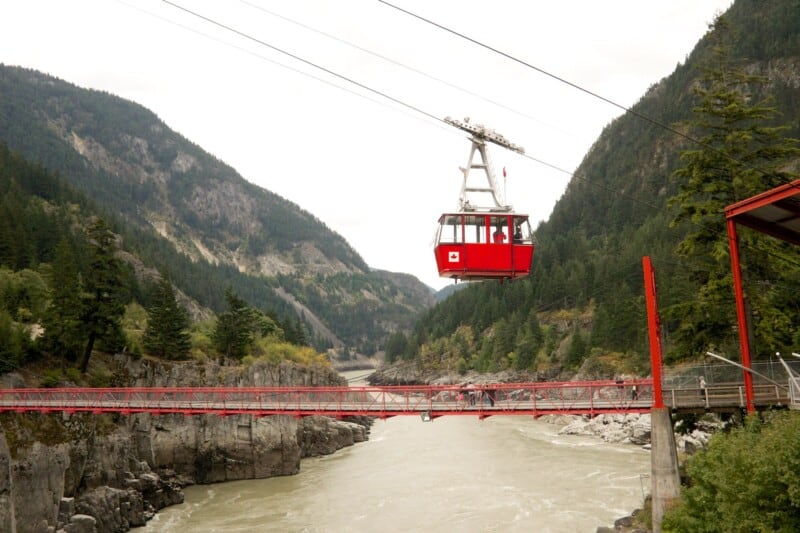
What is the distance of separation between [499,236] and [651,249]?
8727cm

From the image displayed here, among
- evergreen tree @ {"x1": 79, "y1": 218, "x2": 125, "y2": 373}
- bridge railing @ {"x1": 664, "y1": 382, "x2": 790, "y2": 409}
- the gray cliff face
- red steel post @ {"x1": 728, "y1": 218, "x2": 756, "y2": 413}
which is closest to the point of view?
red steel post @ {"x1": 728, "y1": 218, "x2": 756, "y2": 413}

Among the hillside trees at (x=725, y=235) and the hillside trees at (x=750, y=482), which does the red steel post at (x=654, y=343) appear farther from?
the hillside trees at (x=750, y=482)

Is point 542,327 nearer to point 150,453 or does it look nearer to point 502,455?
point 502,455

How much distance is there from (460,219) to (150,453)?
30620 millimetres

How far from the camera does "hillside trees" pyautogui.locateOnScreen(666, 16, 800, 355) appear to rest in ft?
74.1

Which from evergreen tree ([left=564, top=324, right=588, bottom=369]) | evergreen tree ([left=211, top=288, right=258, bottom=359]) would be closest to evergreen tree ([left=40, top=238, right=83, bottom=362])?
evergreen tree ([left=211, top=288, right=258, bottom=359])

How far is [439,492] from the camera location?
3916 centimetres

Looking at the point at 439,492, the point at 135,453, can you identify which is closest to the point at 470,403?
the point at 439,492

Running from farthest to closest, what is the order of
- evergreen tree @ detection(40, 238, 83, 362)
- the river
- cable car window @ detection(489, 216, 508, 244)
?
evergreen tree @ detection(40, 238, 83, 362)
the river
cable car window @ detection(489, 216, 508, 244)

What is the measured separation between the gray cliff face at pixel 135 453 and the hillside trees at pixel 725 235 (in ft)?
93.3

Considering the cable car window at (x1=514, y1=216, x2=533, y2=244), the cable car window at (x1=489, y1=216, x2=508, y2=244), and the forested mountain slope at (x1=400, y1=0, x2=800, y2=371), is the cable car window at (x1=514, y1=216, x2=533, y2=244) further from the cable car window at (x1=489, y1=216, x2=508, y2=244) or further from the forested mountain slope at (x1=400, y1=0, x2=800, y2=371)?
the forested mountain slope at (x1=400, y1=0, x2=800, y2=371)

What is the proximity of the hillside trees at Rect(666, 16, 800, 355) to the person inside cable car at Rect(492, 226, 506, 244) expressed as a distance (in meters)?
6.63

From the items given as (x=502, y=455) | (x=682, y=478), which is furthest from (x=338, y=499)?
(x=682, y=478)

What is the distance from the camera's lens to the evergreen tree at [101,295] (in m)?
44.0
